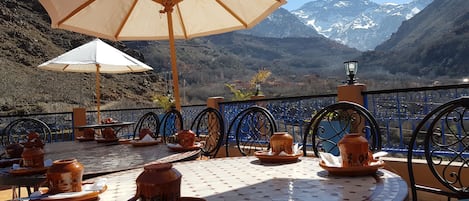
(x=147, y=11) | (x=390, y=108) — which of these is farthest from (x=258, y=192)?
(x=390, y=108)

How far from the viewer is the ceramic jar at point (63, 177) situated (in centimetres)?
100

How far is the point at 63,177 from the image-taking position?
1.00m

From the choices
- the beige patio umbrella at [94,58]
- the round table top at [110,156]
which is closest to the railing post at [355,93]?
the round table top at [110,156]

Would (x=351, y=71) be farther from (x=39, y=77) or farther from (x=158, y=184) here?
(x=39, y=77)

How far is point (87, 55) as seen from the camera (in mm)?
4918

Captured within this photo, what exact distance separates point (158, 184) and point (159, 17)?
3.20 metres

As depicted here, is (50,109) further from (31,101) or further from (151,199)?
(151,199)

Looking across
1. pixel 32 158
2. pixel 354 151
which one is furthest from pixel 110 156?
pixel 354 151

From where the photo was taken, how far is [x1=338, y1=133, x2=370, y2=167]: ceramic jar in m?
1.13

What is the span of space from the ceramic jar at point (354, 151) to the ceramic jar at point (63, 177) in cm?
80

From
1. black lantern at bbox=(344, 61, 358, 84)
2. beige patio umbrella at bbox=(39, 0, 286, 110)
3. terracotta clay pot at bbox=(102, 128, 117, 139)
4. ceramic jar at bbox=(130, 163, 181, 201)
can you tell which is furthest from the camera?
black lantern at bbox=(344, 61, 358, 84)

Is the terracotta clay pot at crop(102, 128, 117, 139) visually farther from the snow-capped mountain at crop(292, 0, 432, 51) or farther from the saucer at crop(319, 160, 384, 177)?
the snow-capped mountain at crop(292, 0, 432, 51)

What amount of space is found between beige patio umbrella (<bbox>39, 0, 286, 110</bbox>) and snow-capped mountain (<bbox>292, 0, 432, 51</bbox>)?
108830 mm

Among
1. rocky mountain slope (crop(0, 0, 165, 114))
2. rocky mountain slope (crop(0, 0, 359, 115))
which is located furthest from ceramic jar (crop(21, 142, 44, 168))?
rocky mountain slope (crop(0, 0, 165, 114))
